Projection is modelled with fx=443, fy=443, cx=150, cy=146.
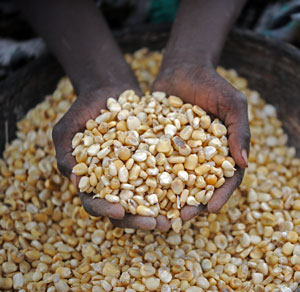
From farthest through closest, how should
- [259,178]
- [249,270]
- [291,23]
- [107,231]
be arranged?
[291,23], [259,178], [107,231], [249,270]

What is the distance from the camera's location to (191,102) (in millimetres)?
1482

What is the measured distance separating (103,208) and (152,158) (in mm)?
202

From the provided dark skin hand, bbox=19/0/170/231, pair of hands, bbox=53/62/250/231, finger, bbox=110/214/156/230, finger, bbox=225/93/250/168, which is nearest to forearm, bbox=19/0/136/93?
dark skin hand, bbox=19/0/170/231

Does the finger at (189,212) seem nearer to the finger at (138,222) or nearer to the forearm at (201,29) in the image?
the finger at (138,222)

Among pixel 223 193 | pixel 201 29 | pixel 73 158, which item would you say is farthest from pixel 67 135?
pixel 201 29

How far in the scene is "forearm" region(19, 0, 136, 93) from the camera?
1.65 metres

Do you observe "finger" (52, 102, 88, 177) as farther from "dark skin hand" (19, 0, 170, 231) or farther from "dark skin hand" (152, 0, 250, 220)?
"dark skin hand" (152, 0, 250, 220)

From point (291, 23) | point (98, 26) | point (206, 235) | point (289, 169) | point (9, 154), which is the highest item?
point (291, 23)

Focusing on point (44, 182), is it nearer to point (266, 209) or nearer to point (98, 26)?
point (98, 26)

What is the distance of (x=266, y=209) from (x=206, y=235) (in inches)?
8.8

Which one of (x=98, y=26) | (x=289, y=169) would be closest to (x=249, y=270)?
(x=289, y=169)

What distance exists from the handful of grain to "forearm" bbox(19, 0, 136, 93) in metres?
0.27

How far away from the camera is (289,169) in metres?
1.69

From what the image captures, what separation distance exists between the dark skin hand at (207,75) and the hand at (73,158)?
133 mm
